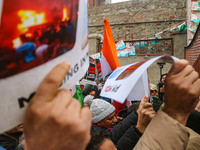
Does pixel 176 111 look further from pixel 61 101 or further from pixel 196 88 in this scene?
pixel 61 101

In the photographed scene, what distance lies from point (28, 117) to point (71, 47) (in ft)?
0.76

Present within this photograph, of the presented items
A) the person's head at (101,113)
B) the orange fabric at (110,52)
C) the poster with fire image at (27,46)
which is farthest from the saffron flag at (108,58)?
the poster with fire image at (27,46)

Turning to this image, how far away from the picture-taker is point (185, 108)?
0.59 m

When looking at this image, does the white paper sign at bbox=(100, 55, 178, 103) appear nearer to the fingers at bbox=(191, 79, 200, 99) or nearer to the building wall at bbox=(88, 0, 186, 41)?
the fingers at bbox=(191, 79, 200, 99)

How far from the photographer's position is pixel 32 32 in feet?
1.19

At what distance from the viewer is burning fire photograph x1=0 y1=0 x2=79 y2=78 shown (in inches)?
12.8

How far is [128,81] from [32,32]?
0.35 m

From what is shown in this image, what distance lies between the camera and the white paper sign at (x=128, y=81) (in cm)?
53

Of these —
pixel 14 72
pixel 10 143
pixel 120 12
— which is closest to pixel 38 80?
pixel 14 72

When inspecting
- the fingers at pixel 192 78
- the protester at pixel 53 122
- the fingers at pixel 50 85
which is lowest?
the protester at pixel 53 122

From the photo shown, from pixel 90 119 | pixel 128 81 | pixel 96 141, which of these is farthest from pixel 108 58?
pixel 90 119

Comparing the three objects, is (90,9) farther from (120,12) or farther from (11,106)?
(11,106)

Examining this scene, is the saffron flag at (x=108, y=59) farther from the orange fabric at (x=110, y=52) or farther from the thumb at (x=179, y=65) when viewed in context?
the thumb at (x=179, y=65)

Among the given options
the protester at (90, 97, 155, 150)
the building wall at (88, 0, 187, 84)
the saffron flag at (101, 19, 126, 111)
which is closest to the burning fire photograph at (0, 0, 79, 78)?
the protester at (90, 97, 155, 150)
